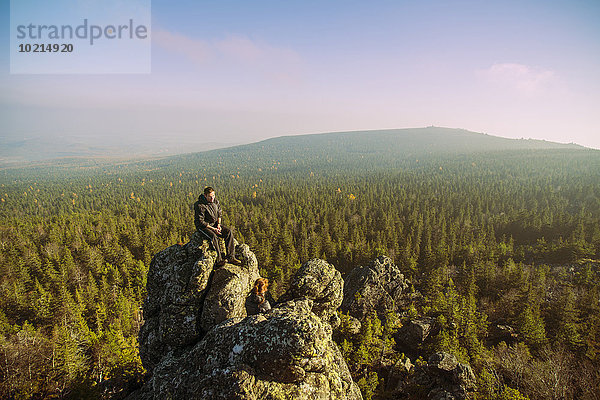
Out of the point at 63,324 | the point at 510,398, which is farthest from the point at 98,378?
the point at 510,398

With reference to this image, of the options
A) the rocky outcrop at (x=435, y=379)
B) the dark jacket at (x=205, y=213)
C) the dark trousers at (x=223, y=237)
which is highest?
the dark jacket at (x=205, y=213)

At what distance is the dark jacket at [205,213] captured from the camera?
495 inches

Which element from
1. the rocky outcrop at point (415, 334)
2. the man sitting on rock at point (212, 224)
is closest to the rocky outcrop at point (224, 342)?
the man sitting on rock at point (212, 224)

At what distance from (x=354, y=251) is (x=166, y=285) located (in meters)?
58.1

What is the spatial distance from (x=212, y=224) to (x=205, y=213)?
0.80 m

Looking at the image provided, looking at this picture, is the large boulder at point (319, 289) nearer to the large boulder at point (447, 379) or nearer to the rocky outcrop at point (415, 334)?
the large boulder at point (447, 379)

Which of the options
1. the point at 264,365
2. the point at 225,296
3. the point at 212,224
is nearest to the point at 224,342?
the point at 264,365

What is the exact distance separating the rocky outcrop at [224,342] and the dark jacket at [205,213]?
1155 mm

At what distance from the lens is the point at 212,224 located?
1344cm

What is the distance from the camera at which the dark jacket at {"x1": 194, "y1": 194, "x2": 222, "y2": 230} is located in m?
12.6

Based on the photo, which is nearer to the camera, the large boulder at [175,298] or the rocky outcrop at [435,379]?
the large boulder at [175,298]

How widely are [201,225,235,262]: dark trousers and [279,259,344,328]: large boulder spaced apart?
17.8 ft

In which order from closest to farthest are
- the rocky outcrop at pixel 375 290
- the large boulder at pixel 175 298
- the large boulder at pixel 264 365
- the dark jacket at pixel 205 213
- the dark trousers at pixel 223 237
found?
the large boulder at pixel 264 365
the large boulder at pixel 175 298
the dark jacket at pixel 205 213
the dark trousers at pixel 223 237
the rocky outcrop at pixel 375 290

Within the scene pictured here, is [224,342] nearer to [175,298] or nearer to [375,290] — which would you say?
[175,298]
